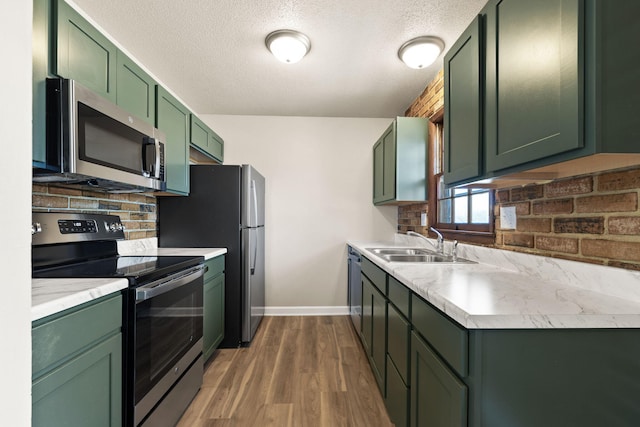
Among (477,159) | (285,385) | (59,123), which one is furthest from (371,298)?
(59,123)

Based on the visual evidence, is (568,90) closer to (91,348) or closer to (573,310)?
(573,310)

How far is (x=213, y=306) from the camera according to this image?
7.86ft

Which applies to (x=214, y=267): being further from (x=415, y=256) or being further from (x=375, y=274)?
(x=415, y=256)

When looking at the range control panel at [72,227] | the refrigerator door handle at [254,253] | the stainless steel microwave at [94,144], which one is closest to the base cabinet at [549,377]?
the stainless steel microwave at [94,144]

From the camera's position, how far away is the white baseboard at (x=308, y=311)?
11.8 feet

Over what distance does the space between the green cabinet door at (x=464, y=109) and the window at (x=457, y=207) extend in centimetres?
29

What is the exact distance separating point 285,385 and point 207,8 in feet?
8.32

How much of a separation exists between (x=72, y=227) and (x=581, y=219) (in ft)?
8.30

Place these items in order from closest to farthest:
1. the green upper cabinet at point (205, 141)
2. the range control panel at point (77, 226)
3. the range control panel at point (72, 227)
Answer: the range control panel at point (72, 227)
the range control panel at point (77, 226)
the green upper cabinet at point (205, 141)

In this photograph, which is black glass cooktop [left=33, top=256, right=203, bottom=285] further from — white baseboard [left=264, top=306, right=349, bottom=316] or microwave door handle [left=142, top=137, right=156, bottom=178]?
white baseboard [left=264, top=306, right=349, bottom=316]

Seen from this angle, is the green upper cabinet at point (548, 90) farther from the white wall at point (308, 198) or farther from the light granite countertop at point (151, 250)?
the white wall at point (308, 198)

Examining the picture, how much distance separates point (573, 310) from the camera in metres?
0.88

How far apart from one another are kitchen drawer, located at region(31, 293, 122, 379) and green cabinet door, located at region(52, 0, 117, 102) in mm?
1032

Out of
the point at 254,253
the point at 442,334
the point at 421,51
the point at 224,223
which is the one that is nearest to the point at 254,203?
the point at 224,223
